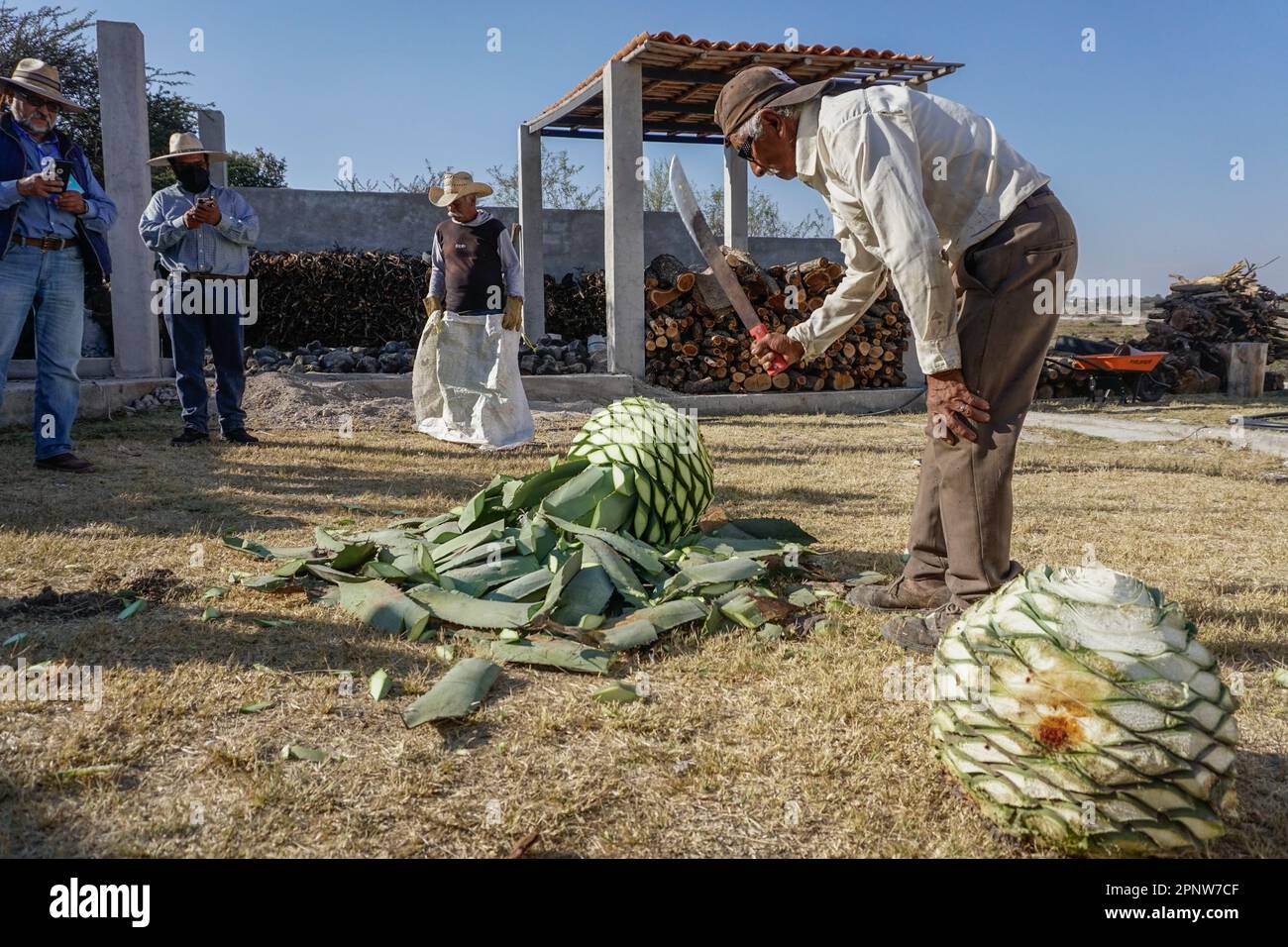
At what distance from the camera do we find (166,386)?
9.62 metres

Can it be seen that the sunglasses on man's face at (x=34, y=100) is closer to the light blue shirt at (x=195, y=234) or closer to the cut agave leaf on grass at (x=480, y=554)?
the light blue shirt at (x=195, y=234)

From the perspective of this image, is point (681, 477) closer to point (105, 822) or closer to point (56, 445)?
point (105, 822)

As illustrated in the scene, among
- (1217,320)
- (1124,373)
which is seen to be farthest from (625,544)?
(1217,320)

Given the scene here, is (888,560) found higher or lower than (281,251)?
lower

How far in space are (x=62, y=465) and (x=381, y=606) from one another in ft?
12.8

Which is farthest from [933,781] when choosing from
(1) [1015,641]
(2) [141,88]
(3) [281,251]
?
(3) [281,251]

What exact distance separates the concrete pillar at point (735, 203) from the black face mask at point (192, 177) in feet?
27.4

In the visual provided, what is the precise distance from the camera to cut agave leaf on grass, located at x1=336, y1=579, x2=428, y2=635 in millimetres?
2928

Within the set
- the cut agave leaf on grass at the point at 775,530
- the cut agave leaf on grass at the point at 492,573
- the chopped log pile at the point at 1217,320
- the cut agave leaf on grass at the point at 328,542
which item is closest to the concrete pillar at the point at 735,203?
the chopped log pile at the point at 1217,320

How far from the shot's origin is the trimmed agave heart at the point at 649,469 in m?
3.63

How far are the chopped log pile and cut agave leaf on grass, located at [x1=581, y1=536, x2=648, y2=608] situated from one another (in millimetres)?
13862

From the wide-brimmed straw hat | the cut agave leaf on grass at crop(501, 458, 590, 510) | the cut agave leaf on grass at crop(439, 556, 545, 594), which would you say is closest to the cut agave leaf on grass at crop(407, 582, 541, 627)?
the cut agave leaf on grass at crop(439, 556, 545, 594)
